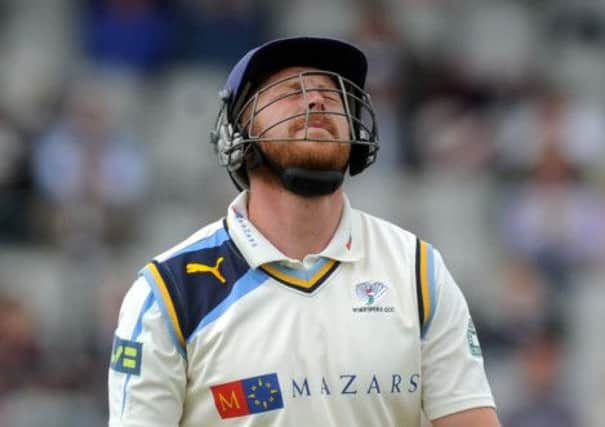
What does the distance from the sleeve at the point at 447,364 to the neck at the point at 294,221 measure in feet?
1.10

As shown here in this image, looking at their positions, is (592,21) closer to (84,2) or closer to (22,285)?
(84,2)

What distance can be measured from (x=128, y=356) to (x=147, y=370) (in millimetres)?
67

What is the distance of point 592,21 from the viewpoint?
13.0 m

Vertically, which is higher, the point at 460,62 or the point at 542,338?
the point at 460,62

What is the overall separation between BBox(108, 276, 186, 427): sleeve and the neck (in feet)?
1.33

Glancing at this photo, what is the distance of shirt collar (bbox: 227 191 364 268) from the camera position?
4559mm

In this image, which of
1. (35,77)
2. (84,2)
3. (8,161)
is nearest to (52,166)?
(8,161)

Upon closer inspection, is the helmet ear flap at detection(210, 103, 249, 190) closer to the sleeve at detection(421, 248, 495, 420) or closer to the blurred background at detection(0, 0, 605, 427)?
the sleeve at detection(421, 248, 495, 420)

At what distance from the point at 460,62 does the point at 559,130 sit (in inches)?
45.3

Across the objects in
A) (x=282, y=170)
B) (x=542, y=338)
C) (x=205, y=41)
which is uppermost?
(x=205, y=41)

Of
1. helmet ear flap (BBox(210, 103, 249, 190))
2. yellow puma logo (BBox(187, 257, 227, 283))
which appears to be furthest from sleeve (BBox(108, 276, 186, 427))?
helmet ear flap (BBox(210, 103, 249, 190))

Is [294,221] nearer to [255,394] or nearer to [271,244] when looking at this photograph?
[271,244]

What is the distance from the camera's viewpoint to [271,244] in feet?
15.1

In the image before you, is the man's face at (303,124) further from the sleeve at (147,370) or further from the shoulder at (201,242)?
the sleeve at (147,370)
